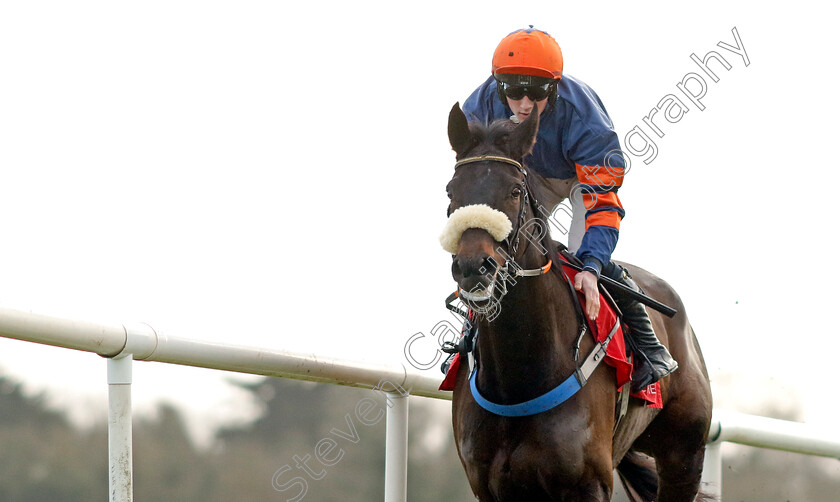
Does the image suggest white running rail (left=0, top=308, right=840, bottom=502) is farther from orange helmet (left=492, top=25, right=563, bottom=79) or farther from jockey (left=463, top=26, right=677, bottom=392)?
orange helmet (left=492, top=25, right=563, bottom=79)

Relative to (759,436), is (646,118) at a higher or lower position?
higher

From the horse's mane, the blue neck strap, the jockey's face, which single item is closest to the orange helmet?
the jockey's face

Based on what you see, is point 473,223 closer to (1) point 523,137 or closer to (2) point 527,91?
(1) point 523,137

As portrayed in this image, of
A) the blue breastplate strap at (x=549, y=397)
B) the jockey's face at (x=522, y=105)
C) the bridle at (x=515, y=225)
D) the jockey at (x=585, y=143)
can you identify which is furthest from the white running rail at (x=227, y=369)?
the jockey's face at (x=522, y=105)

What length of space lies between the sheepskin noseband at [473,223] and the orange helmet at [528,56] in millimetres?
989

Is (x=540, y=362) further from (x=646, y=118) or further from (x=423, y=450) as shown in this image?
(x=423, y=450)

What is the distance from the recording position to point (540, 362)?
322 centimetres

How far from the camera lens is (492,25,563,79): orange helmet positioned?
358 centimetres

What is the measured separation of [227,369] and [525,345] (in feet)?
3.60

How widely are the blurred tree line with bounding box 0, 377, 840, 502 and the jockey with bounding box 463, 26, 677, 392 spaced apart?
1189 mm

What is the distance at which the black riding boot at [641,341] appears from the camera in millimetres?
3654

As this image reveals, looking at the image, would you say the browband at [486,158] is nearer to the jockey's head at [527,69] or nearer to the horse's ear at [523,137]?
the horse's ear at [523,137]

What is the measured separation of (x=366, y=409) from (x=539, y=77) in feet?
5.25

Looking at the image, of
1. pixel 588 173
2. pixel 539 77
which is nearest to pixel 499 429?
pixel 588 173
